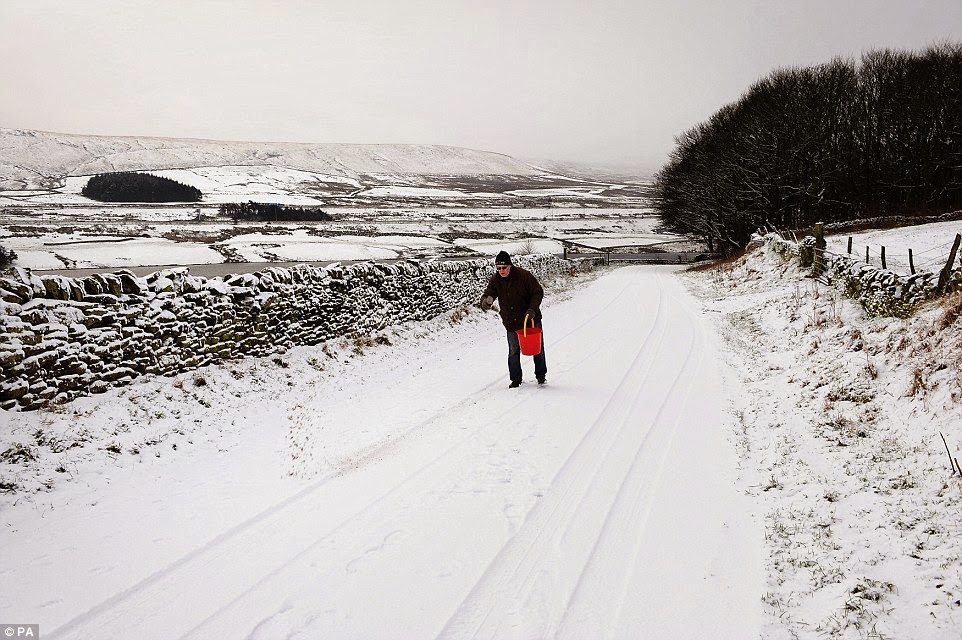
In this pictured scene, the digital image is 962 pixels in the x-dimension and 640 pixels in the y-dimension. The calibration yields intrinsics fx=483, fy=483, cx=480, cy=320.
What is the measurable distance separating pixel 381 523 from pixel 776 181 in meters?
39.6

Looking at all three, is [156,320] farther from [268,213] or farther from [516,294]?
[268,213]

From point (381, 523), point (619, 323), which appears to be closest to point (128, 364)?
point (381, 523)

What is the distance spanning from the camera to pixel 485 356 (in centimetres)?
1145

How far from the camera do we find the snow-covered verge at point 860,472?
3178 mm

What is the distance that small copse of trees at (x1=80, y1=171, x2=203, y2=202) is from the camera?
104812mm

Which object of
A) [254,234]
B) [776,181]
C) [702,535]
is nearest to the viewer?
[702,535]

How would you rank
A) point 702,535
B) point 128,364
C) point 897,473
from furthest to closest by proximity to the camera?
point 128,364 < point 897,473 < point 702,535

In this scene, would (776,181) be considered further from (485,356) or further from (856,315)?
(485,356)

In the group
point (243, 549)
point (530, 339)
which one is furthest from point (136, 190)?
point (243, 549)

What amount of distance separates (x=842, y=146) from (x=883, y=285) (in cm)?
3758

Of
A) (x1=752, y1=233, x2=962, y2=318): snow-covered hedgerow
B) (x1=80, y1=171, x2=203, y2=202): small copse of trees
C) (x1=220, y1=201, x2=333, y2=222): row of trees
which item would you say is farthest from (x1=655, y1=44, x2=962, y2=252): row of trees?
(x1=80, y1=171, x2=203, y2=202): small copse of trees

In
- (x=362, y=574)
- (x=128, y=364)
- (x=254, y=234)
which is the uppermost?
(x=254, y=234)

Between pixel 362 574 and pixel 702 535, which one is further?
pixel 702 535

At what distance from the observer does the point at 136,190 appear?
10706 centimetres
